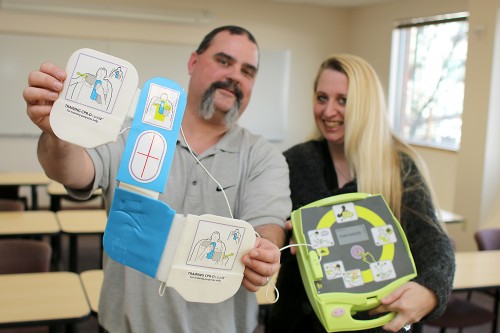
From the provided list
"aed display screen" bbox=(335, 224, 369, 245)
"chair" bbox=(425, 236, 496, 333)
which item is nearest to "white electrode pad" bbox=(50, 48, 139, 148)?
"aed display screen" bbox=(335, 224, 369, 245)

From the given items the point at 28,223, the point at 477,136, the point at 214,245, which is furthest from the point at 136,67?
the point at 214,245

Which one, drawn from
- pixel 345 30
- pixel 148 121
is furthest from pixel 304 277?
pixel 345 30

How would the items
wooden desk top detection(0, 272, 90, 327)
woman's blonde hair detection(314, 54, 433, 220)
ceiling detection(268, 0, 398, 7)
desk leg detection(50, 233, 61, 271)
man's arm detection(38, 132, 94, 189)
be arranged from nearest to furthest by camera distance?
man's arm detection(38, 132, 94, 189)
woman's blonde hair detection(314, 54, 433, 220)
wooden desk top detection(0, 272, 90, 327)
desk leg detection(50, 233, 61, 271)
ceiling detection(268, 0, 398, 7)

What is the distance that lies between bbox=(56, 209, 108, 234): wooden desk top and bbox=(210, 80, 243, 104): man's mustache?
7.20 ft

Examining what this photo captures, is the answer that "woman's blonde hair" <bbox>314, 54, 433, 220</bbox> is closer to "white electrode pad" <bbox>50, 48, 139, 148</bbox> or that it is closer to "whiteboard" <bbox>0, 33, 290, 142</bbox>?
"white electrode pad" <bbox>50, 48, 139, 148</bbox>

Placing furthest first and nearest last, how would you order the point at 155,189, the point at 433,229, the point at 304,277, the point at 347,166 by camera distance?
the point at 347,166 → the point at 433,229 → the point at 304,277 → the point at 155,189

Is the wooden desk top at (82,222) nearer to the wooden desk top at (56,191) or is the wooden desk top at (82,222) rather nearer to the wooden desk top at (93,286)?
the wooden desk top at (56,191)

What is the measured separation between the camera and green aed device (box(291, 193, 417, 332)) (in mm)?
1440

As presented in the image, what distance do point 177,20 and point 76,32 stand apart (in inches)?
50.6

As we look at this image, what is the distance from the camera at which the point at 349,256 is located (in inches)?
58.8

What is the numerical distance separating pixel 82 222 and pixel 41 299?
4.64ft

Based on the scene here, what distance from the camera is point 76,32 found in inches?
269

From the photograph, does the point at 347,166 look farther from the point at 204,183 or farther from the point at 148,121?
the point at 148,121

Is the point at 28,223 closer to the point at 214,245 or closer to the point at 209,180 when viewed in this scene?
the point at 209,180
